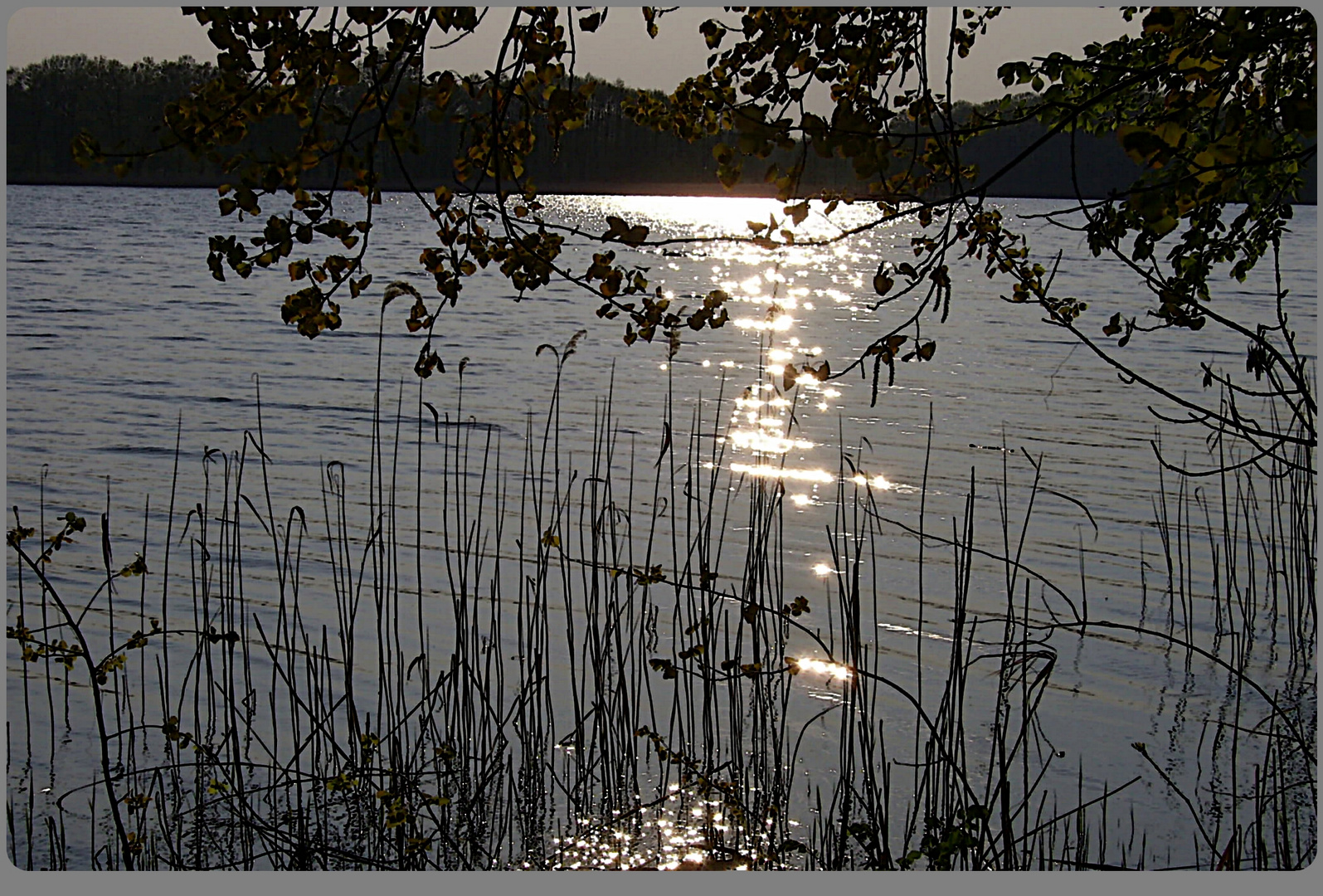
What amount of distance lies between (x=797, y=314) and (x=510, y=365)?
4.84 m

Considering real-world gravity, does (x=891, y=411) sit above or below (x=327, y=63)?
below

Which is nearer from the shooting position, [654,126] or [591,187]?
[654,126]

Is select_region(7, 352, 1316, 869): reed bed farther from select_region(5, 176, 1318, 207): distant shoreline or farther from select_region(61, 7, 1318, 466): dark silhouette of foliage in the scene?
select_region(5, 176, 1318, 207): distant shoreline

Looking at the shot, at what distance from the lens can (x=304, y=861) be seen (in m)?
2.84

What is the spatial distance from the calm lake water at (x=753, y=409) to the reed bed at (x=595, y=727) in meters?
0.15

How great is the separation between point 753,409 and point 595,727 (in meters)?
5.22

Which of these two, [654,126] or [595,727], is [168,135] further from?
[595,727]

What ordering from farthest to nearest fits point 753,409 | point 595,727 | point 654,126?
Answer: point 753,409, point 595,727, point 654,126

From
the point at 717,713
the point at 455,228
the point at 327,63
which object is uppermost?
the point at 327,63

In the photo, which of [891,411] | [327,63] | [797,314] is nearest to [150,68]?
[327,63]

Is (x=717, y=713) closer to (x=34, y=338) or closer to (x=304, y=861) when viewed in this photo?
(x=304, y=861)

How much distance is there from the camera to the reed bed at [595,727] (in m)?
2.84

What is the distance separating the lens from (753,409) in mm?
8266

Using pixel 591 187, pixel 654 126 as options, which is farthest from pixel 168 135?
pixel 591 187
